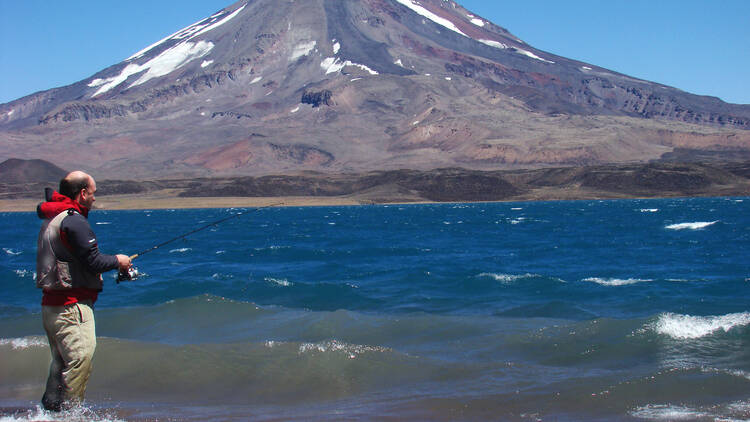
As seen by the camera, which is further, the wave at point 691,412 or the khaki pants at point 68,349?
the wave at point 691,412

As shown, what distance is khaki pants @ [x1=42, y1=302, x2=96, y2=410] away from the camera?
657 centimetres

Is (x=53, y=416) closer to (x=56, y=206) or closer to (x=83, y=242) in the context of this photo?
(x=83, y=242)

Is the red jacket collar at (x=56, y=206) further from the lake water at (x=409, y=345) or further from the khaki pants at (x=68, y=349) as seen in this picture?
the lake water at (x=409, y=345)

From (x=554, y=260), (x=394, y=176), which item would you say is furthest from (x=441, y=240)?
(x=394, y=176)

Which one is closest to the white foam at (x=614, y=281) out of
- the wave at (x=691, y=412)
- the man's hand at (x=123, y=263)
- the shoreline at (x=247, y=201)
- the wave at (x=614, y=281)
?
the wave at (x=614, y=281)

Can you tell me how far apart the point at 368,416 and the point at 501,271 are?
58.3 feet

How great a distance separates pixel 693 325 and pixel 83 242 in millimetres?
10991

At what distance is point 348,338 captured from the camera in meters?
13.8

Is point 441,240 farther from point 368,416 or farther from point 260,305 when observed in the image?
point 368,416

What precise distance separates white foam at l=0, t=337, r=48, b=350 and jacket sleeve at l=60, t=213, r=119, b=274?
23.2 ft

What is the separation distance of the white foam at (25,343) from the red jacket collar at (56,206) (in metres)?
6.88

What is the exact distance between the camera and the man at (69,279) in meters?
6.41

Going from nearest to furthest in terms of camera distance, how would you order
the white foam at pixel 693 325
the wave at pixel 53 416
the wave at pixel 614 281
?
the wave at pixel 53 416 → the white foam at pixel 693 325 → the wave at pixel 614 281

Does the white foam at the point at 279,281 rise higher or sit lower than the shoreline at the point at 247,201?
higher
